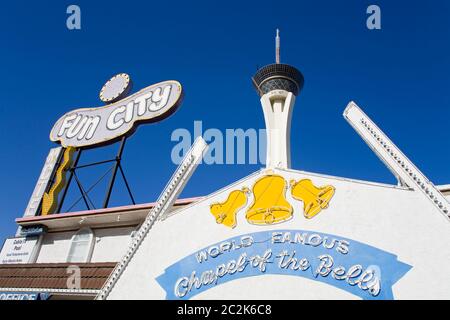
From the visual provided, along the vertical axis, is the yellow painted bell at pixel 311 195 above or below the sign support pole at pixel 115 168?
below

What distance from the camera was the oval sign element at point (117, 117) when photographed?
20205 millimetres

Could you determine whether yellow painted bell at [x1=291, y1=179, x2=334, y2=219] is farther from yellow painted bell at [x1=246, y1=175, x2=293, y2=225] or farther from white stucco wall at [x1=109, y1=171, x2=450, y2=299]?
yellow painted bell at [x1=246, y1=175, x2=293, y2=225]

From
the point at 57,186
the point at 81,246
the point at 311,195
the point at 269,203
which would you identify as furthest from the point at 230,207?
the point at 57,186

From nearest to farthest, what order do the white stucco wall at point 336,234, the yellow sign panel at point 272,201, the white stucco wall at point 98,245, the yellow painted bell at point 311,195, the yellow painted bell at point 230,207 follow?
the white stucco wall at point 336,234, the yellow painted bell at point 311,195, the yellow sign panel at point 272,201, the yellow painted bell at point 230,207, the white stucco wall at point 98,245

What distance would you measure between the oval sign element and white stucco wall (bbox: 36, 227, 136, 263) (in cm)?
653

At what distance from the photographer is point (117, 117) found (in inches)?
885

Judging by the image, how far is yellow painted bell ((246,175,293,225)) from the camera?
9523 millimetres

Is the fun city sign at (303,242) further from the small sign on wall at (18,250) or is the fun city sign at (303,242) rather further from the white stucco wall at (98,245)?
the small sign on wall at (18,250)

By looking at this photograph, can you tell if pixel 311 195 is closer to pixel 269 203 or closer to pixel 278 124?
pixel 269 203

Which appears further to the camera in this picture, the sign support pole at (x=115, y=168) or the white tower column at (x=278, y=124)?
the sign support pole at (x=115, y=168)

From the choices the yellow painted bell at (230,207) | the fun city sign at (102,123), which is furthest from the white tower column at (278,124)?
the fun city sign at (102,123)

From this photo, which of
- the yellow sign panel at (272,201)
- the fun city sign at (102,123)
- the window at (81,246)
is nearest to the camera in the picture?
the yellow sign panel at (272,201)
